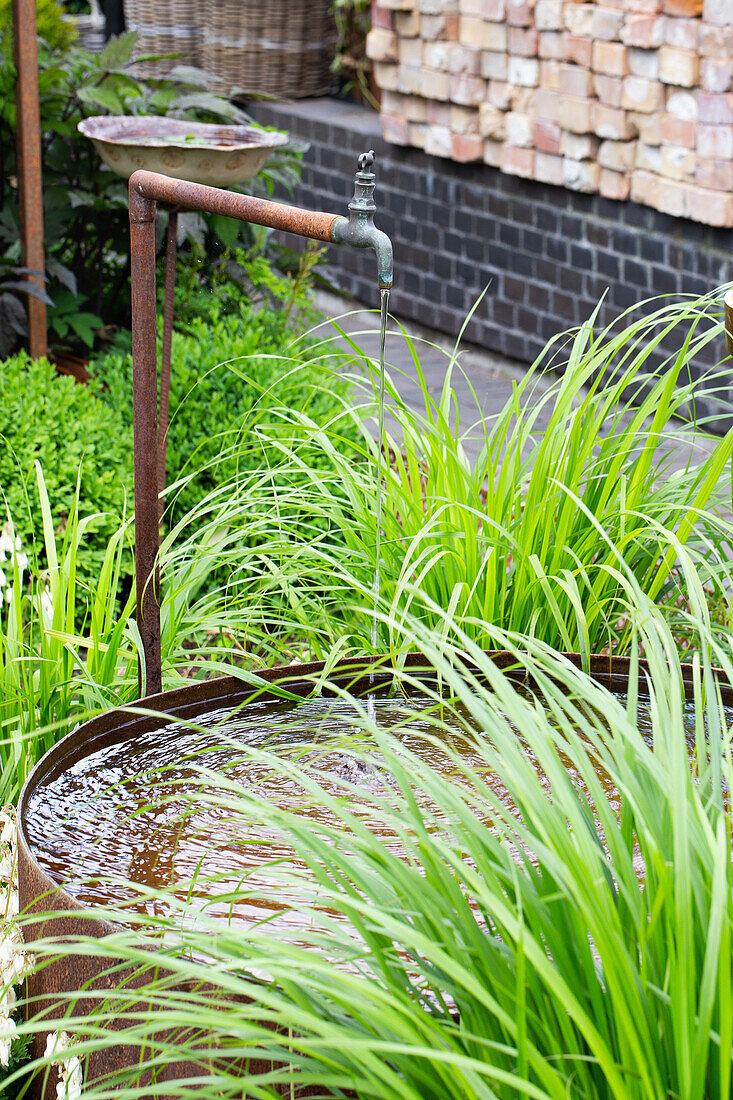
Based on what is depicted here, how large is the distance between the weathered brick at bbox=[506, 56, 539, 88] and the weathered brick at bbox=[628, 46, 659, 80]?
0.65m

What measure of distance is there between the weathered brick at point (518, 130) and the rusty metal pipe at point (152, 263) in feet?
12.8

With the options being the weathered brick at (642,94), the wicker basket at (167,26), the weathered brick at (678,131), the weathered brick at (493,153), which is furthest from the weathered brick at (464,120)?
the wicker basket at (167,26)

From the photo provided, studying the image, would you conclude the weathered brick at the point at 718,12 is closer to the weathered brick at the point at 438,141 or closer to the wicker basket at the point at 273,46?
the weathered brick at the point at 438,141

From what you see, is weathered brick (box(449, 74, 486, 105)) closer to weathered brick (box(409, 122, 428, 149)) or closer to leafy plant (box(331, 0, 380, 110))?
weathered brick (box(409, 122, 428, 149))

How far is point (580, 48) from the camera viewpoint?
5230 millimetres

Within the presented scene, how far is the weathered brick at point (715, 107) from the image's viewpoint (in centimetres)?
461

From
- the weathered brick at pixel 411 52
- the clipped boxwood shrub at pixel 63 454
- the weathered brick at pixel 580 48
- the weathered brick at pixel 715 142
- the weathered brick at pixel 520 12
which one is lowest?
the clipped boxwood shrub at pixel 63 454

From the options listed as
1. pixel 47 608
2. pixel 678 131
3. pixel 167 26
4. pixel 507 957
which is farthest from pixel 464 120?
pixel 507 957

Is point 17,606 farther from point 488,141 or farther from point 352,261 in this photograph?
point 352,261

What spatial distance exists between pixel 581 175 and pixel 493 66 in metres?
0.77

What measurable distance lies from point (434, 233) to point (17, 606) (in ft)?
15.2

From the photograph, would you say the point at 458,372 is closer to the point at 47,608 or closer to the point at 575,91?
the point at 575,91

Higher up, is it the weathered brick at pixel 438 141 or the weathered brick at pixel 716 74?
the weathered brick at pixel 716 74

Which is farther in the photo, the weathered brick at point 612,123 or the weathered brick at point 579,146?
the weathered brick at point 579,146
